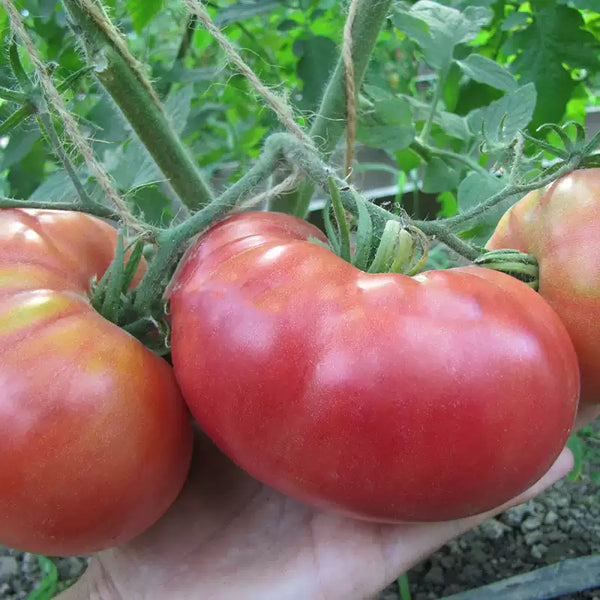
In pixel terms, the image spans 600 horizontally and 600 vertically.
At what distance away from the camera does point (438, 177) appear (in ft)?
3.03

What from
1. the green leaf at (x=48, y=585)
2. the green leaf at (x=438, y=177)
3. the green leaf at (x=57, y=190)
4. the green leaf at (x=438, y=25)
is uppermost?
the green leaf at (x=57, y=190)

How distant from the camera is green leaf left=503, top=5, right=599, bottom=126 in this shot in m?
0.95

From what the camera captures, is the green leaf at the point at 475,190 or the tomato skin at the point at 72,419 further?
the green leaf at the point at 475,190

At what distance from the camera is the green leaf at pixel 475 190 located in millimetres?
721

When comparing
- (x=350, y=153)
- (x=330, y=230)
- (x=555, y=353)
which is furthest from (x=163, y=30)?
(x=555, y=353)

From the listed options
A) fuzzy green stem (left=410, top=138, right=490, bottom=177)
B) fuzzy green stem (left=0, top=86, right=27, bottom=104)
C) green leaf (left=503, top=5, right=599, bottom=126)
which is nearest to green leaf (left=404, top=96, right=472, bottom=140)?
fuzzy green stem (left=410, top=138, right=490, bottom=177)

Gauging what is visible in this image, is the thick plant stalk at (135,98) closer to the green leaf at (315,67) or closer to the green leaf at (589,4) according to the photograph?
the green leaf at (315,67)

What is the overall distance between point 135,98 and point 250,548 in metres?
0.44

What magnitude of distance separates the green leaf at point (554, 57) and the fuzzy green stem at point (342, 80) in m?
0.33

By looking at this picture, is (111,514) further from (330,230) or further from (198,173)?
(198,173)

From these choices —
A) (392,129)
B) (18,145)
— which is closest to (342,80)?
(392,129)

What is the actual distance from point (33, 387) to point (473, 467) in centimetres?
29

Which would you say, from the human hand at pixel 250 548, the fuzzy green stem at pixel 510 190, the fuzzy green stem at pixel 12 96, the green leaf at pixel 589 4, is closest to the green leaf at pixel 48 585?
the human hand at pixel 250 548

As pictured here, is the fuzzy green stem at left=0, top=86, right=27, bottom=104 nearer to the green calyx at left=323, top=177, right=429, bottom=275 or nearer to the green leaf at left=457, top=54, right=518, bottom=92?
the green calyx at left=323, top=177, right=429, bottom=275
